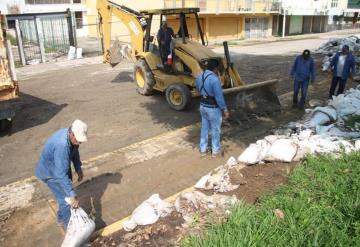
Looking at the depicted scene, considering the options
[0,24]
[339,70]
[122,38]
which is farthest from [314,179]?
[122,38]

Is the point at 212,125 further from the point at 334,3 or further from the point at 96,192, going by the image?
the point at 334,3

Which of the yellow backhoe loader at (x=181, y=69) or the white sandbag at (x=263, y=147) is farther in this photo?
the yellow backhoe loader at (x=181, y=69)

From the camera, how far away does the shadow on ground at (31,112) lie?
364 inches

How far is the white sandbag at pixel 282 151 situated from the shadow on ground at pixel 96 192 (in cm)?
264

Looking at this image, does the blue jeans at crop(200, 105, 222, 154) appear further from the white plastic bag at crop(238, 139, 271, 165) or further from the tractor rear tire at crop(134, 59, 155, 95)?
the tractor rear tire at crop(134, 59, 155, 95)

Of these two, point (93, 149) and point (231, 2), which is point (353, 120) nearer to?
point (93, 149)

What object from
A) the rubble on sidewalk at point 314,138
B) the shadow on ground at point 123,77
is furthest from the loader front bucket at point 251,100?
the shadow on ground at point 123,77

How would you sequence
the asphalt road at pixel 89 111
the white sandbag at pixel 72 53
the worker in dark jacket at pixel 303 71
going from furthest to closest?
the white sandbag at pixel 72 53 → the worker in dark jacket at pixel 303 71 → the asphalt road at pixel 89 111

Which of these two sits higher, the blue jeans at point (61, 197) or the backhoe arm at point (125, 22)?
the backhoe arm at point (125, 22)

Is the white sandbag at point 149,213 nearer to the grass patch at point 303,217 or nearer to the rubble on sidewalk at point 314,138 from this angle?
the grass patch at point 303,217

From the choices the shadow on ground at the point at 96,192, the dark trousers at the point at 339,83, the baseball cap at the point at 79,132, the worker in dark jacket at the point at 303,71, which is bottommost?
the shadow on ground at the point at 96,192

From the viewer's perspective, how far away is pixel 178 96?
387 inches

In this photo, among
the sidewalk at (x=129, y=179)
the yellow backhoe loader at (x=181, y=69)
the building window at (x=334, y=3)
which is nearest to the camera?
the sidewalk at (x=129, y=179)

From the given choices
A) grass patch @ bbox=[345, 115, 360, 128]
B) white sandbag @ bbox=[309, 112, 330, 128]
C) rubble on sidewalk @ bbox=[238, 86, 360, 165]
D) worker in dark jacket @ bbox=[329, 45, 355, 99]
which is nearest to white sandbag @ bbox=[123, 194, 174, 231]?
rubble on sidewalk @ bbox=[238, 86, 360, 165]
